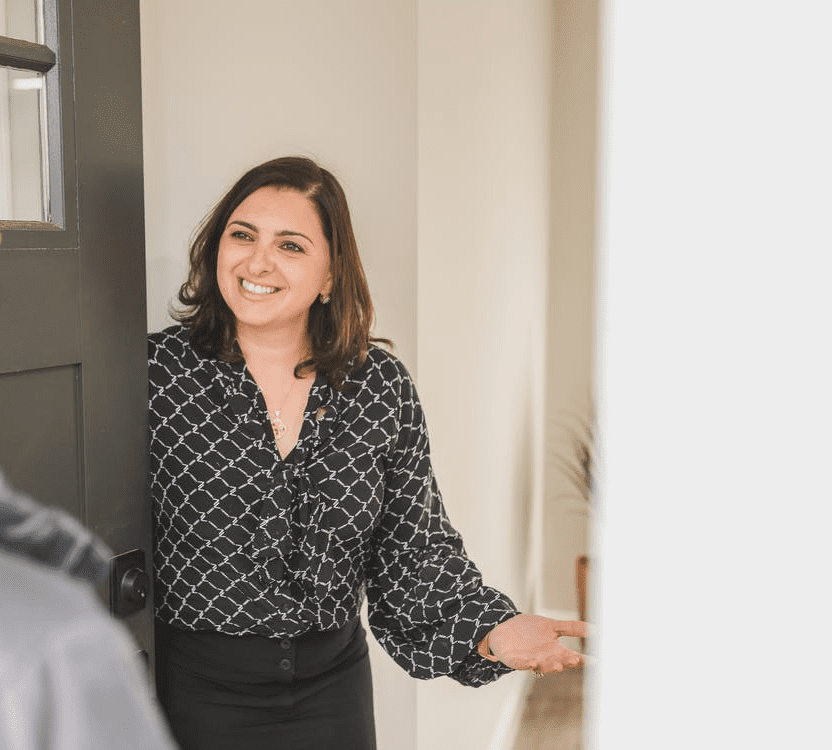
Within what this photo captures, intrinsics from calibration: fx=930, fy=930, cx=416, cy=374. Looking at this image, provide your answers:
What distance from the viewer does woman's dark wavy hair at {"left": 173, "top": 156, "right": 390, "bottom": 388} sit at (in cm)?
146

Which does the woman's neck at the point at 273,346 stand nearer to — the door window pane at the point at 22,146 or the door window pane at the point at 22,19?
the door window pane at the point at 22,146

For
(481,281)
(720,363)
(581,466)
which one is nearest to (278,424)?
(481,281)

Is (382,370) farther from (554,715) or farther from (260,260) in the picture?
(554,715)

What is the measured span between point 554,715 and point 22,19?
9.73ft

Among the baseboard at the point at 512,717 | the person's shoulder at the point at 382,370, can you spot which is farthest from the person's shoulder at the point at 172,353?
the baseboard at the point at 512,717

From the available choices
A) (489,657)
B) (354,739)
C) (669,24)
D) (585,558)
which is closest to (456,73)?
(489,657)

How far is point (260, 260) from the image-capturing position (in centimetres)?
140

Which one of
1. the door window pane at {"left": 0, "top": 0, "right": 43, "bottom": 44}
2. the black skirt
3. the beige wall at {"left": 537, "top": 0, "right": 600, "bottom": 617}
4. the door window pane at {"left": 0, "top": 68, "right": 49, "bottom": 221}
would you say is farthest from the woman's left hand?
the beige wall at {"left": 537, "top": 0, "right": 600, "bottom": 617}

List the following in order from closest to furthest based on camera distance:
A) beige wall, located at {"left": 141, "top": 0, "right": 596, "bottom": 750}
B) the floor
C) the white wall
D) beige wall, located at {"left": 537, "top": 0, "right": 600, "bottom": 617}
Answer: the white wall → beige wall, located at {"left": 141, "top": 0, "right": 596, "bottom": 750} → the floor → beige wall, located at {"left": 537, "top": 0, "right": 600, "bottom": 617}

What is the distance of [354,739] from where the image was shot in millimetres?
1492

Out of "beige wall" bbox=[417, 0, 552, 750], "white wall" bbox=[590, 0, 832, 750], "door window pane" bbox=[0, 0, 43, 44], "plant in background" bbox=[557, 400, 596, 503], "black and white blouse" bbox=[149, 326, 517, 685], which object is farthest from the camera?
"plant in background" bbox=[557, 400, 596, 503]

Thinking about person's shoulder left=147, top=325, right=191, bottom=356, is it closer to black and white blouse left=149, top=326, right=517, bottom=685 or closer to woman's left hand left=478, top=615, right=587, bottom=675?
black and white blouse left=149, top=326, right=517, bottom=685

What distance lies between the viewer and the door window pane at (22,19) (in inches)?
37.0

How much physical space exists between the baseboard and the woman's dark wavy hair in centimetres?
175
